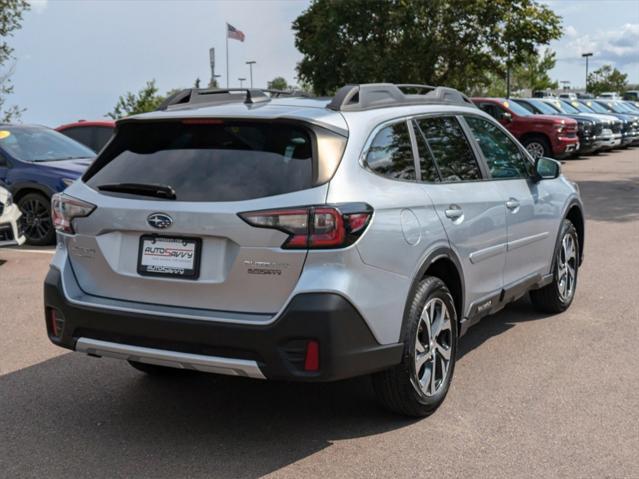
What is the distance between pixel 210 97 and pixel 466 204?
1671mm

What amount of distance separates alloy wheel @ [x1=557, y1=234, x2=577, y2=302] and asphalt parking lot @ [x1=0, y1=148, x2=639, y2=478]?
401 millimetres

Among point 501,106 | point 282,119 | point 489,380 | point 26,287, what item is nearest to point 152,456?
point 282,119

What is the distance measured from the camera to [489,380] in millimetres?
5145

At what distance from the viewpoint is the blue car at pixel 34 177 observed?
10.8 meters

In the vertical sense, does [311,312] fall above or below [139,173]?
below

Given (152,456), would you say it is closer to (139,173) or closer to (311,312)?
(311,312)

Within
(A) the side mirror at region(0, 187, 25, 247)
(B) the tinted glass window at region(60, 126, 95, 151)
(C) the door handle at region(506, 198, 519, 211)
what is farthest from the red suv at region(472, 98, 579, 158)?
(C) the door handle at region(506, 198, 519, 211)

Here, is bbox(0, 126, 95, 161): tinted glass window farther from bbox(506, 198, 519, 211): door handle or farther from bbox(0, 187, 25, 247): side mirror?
bbox(506, 198, 519, 211): door handle

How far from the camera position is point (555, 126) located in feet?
73.8

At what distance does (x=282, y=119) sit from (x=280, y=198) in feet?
1.42

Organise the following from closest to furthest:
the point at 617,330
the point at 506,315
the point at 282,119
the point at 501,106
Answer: the point at 282,119, the point at 617,330, the point at 506,315, the point at 501,106

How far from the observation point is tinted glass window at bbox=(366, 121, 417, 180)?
4.32m

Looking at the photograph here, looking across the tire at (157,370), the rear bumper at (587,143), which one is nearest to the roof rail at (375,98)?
the tire at (157,370)

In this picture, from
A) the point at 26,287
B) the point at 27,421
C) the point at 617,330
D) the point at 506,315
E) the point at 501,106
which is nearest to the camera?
the point at 27,421
